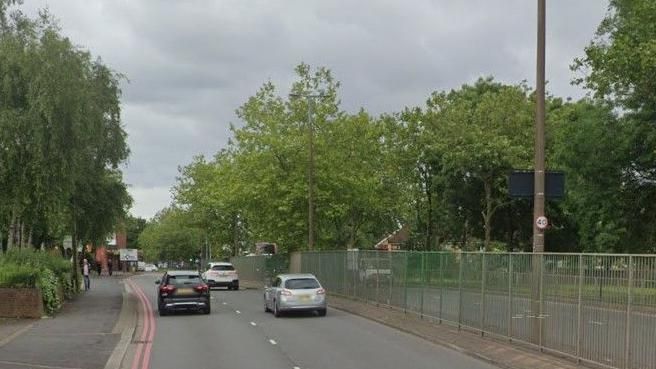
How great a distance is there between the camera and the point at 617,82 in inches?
1056

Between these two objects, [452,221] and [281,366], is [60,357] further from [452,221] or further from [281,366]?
[452,221]

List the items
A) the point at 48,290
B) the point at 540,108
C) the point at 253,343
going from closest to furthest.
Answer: the point at 540,108
the point at 253,343
the point at 48,290

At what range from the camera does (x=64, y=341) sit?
57.6 ft

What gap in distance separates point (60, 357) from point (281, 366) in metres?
4.39

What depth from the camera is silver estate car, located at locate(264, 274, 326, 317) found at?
25141 mm

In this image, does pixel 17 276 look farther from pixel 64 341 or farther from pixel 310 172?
pixel 310 172

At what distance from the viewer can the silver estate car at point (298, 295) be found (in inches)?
990

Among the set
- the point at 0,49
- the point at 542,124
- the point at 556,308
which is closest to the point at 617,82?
the point at 542,124

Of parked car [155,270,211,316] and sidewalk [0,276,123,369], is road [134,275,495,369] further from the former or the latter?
sidewalk [0,276,123,369]

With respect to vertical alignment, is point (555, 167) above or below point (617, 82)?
below

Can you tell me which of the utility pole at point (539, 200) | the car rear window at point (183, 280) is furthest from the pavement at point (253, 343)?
the car rear window at point (183, 280)

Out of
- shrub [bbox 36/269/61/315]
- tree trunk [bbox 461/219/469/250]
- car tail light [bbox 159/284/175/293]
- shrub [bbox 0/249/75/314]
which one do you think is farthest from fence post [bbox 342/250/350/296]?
tree trunk [bbox 461/219/469/250]

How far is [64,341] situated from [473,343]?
29.7 ft

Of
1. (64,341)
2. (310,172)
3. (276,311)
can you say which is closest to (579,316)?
(64,341)
